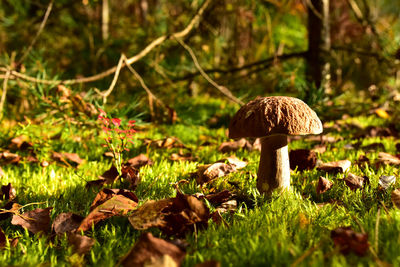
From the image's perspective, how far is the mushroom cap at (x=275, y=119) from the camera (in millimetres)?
1644

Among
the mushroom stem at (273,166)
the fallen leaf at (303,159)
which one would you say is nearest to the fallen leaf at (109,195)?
the mushroom stem at (273,166)

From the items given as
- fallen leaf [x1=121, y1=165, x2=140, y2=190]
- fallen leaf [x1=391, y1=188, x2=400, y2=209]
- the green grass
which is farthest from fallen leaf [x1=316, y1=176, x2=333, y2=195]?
fallen leaf [x1=121, y1=165, x2=140, y2=190]

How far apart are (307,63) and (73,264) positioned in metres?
3.83

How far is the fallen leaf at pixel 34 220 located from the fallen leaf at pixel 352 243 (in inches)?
55.4

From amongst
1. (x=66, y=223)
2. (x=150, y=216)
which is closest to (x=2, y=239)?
(x=66, y=223)

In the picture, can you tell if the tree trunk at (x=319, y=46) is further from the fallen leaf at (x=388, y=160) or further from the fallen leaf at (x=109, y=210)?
the fallen leaf at (x=109, y=210)

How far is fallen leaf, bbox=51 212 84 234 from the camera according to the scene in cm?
154

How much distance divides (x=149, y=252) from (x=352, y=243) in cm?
83

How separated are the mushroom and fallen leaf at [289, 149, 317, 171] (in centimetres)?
54

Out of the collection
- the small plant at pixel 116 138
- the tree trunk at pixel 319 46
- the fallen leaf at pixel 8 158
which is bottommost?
the fallen leaf at pixel 8 158

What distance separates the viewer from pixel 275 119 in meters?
1.65

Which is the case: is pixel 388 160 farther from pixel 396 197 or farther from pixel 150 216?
pixel 150 216

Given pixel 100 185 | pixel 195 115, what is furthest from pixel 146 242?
pixel 195 115

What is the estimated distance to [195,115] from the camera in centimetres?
397
